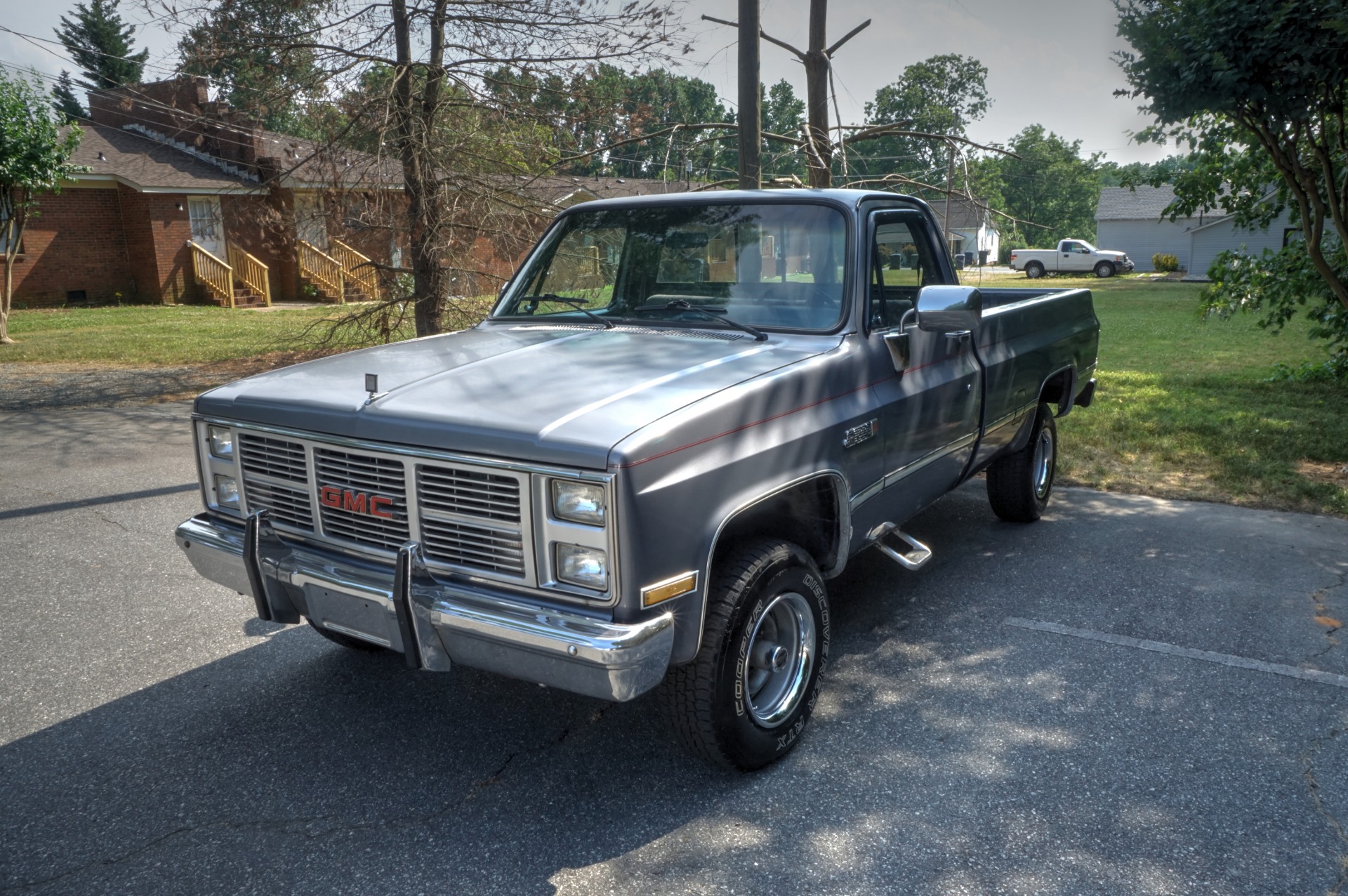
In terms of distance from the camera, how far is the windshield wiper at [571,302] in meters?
4.51

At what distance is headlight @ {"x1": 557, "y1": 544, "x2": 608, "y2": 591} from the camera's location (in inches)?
114

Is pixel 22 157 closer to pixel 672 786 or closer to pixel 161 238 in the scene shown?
pixel 161 238

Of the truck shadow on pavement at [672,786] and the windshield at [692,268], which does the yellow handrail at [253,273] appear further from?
the truck shadow on pavement at [672,786]

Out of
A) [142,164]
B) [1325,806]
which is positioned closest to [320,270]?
[142,164]

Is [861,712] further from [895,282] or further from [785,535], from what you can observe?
[895,282]

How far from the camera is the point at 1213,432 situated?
9.03m

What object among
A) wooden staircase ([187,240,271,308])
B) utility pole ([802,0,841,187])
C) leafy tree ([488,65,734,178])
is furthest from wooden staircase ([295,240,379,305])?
utility pole ([802,0,841,187])

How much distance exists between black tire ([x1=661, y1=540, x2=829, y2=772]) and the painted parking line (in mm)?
1550

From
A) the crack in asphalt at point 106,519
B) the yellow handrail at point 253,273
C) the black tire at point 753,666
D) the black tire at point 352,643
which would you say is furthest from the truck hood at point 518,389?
the yellow handrail at point 253,273

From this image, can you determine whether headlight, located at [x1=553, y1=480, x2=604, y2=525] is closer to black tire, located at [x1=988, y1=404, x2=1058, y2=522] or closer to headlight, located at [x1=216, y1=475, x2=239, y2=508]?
headlight, located at [x1=216, y1=475, x2=239, y2=508]

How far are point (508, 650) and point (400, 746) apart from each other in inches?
41.0

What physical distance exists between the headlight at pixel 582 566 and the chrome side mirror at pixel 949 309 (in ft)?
5.98

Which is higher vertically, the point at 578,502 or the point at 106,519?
the point at 578,502

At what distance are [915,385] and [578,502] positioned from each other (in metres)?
2.02
